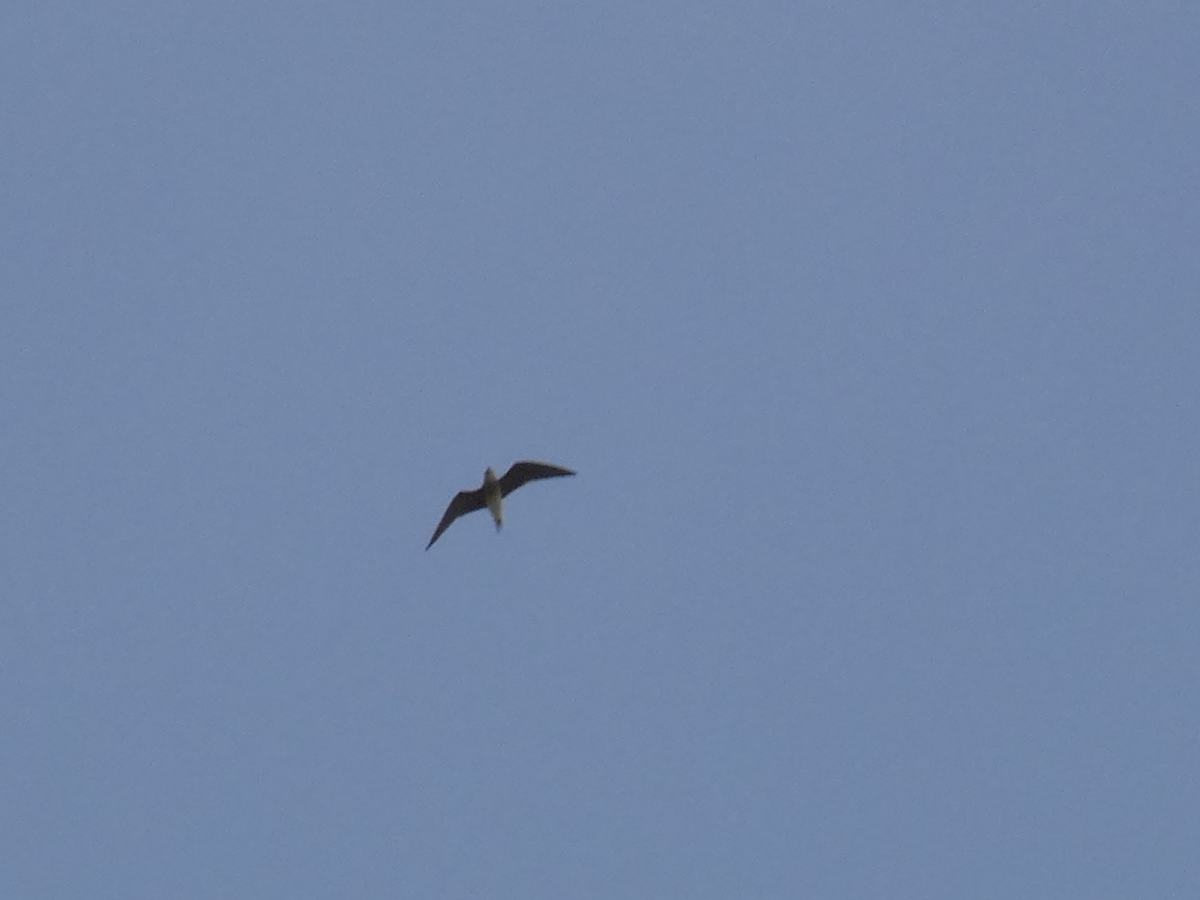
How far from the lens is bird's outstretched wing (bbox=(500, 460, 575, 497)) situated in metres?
40.2

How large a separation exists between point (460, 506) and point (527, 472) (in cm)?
167

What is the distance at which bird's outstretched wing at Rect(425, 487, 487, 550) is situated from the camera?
134 ft

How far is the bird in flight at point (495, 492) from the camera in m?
40.2

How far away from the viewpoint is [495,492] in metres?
40.5

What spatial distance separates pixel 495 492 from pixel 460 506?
918 mm

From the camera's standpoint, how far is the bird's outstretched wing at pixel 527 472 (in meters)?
40.2

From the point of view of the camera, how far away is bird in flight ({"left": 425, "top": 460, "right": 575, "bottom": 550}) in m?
40.2

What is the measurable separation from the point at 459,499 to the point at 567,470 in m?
2.30

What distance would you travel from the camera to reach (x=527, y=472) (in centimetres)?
4031

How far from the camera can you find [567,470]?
132 ft

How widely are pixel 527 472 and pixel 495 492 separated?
30.5 inches

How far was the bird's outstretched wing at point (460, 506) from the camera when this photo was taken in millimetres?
40781

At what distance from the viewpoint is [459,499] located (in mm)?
40875

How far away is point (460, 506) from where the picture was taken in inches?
1615
